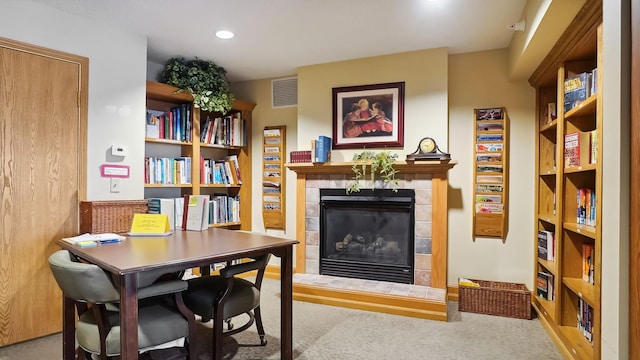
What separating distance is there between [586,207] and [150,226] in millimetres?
2881

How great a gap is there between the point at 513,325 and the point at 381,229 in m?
1.39

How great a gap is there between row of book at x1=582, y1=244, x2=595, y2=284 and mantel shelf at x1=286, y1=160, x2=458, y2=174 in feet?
3.78

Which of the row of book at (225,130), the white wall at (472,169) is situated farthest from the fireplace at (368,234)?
the row of book at (225,130)

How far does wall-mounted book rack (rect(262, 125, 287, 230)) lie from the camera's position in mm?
4496

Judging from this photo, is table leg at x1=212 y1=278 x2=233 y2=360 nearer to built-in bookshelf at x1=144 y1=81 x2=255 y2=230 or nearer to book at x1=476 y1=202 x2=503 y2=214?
built-in bookshelf at x1=144 y1=81 x2=255 y2=230

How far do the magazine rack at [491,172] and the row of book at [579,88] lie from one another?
0.93 meters

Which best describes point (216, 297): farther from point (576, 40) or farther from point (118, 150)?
point (576, 40)

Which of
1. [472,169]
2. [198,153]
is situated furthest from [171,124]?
[472,169]

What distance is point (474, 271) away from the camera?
370cm

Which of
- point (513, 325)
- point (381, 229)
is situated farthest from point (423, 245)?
point (513, 325)

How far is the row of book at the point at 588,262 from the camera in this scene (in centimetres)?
248

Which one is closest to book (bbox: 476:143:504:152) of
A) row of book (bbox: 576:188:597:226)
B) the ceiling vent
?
row of book (bbox: 576:188:597:226)

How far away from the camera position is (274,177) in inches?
178

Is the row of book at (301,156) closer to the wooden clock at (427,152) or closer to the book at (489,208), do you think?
the wooden clock at (427,152)
